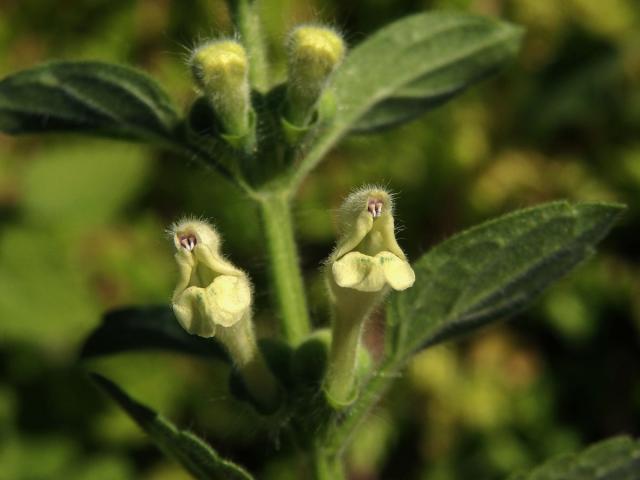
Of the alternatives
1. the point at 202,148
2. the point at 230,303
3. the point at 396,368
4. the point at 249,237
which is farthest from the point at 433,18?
the point at 249,237

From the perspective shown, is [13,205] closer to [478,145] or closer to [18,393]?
[18,393]

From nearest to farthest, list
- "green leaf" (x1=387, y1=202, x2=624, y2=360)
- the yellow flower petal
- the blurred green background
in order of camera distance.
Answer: the yellow flower petal
"green leaf" (x1=387, y1=202, x2=624, y2=360)
the blurred green background

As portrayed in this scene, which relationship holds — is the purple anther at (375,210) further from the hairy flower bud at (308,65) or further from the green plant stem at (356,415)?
the green plant stem at (356,415)

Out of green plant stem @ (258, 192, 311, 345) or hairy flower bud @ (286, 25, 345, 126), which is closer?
hairy flower bud @ (286, 25, 345, 126)

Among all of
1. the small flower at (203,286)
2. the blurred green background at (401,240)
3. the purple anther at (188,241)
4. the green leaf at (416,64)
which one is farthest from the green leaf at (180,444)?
the blurred green background at (401,240)

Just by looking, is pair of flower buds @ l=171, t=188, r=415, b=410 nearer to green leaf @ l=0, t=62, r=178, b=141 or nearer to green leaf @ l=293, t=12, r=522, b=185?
green leaf @ l=0, t=62, r=178, b=141

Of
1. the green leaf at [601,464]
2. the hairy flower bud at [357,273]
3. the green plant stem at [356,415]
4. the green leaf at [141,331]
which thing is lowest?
the green leaf at [601,464]

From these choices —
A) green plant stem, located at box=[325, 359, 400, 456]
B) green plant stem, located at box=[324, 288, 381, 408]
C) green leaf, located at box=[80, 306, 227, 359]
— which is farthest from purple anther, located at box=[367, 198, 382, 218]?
green leaf, located at box=[80, 306, 227, 359]
